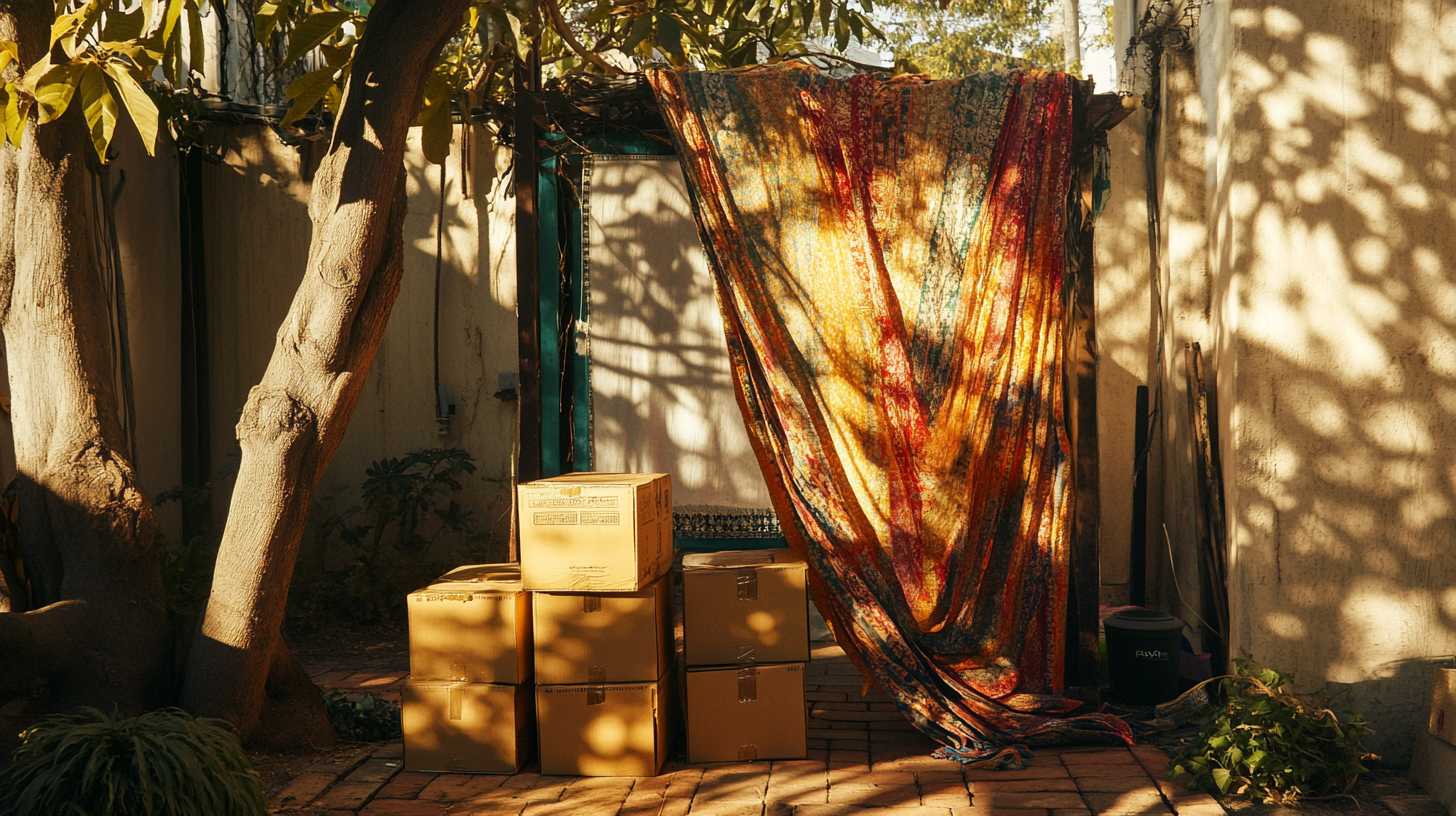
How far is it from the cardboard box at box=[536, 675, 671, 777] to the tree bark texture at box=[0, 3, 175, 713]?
4.08 ft

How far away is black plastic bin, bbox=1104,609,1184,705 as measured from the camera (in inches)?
154

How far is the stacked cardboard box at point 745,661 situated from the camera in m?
3.48

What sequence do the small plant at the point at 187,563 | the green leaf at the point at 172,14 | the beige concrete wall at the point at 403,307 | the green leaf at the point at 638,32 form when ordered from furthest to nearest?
the beige concrete wall at the point at 403,307 → the small plant at the point at 187,563 → the green leaf at the point at 638,32 → the green leaf at the point at 172,14

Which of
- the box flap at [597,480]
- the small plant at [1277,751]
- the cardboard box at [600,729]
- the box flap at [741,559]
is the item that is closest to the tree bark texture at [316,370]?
the box flap at [597,480]

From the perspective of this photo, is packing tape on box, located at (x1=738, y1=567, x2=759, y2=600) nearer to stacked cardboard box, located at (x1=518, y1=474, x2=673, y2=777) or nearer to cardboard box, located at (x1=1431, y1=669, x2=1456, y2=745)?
stacked cardboard box, located at (x1=518, y1=474, x2=673, y2=777)

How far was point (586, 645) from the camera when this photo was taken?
3.38 meters

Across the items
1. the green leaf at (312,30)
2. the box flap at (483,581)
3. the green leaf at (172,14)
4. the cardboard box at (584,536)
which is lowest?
the box flap at (483,581)

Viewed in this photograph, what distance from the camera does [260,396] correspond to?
3342 millimetres

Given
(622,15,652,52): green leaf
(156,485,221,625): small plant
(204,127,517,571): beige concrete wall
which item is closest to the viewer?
(622,15,652,52): green leaf

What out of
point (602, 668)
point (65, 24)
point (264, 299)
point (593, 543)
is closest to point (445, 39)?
point (65, 24)

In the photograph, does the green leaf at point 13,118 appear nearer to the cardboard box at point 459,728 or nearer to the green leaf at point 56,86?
the green leaf at point 56,86

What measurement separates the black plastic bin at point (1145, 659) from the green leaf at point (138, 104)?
3512mm

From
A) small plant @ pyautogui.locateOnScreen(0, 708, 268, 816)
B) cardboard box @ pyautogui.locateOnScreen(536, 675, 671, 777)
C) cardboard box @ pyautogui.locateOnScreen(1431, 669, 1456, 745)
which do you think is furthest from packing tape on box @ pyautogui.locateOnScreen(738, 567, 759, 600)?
cardboard box @ pyautogui.locateOnScreen(1431, 669, 1456, 745)

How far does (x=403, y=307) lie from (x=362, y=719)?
2.81 metres
